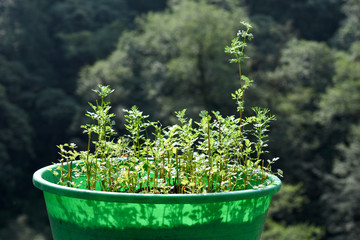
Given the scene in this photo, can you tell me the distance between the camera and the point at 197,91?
11.7m

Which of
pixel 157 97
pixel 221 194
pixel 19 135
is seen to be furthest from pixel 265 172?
pixel 19 135

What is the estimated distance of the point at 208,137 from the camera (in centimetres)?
64

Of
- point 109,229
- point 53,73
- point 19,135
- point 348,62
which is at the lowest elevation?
point 19,135

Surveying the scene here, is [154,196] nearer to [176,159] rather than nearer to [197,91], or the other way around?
[176,159]

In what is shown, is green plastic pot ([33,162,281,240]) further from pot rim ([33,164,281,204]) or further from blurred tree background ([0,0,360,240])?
blurred tree background ([0,0,360,240])

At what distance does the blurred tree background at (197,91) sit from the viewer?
10742mm

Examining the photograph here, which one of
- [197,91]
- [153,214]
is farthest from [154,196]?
[197,91]

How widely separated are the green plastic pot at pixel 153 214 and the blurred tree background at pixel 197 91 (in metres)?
9.74

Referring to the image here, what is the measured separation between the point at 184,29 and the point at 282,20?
4.48 metres

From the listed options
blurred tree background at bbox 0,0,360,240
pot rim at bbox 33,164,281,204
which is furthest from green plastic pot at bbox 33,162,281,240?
blurred tree background at bbox 0,0,360,240

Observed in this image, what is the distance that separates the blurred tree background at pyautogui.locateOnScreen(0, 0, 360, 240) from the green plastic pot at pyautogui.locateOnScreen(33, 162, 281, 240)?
974cm

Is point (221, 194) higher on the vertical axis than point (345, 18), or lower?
higher

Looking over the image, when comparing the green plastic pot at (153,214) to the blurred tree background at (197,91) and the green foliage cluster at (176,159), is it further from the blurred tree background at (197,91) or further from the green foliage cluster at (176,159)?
the blurred tree background at (197,91)

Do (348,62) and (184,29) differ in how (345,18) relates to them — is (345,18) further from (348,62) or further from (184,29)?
(184,29)
